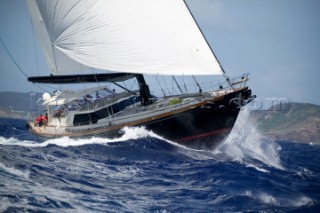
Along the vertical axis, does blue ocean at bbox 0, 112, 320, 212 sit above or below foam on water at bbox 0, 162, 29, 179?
below

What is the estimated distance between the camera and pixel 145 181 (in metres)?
11.3

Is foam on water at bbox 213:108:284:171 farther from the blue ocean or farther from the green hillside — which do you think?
the green hillside

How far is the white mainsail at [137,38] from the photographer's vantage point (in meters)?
16.4

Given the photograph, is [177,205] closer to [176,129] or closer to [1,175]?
[1,175]

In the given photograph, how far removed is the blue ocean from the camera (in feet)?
27.7

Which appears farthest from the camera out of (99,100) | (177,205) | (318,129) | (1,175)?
(318,129)

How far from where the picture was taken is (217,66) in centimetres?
1611

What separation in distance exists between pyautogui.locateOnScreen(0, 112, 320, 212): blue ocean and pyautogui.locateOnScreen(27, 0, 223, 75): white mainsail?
151 inches

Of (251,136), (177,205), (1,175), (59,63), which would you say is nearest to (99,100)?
(59,63)

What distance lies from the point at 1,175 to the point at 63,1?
12133 millimetres

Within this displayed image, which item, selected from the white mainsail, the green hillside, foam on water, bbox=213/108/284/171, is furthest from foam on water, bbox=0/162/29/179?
the green hillside

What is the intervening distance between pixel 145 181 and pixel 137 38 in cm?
837

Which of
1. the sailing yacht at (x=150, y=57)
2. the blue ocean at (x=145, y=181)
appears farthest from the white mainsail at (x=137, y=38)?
the blue ocean at (x=145, y=181)

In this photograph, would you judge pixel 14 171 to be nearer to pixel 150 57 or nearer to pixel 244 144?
pixel 150 57
